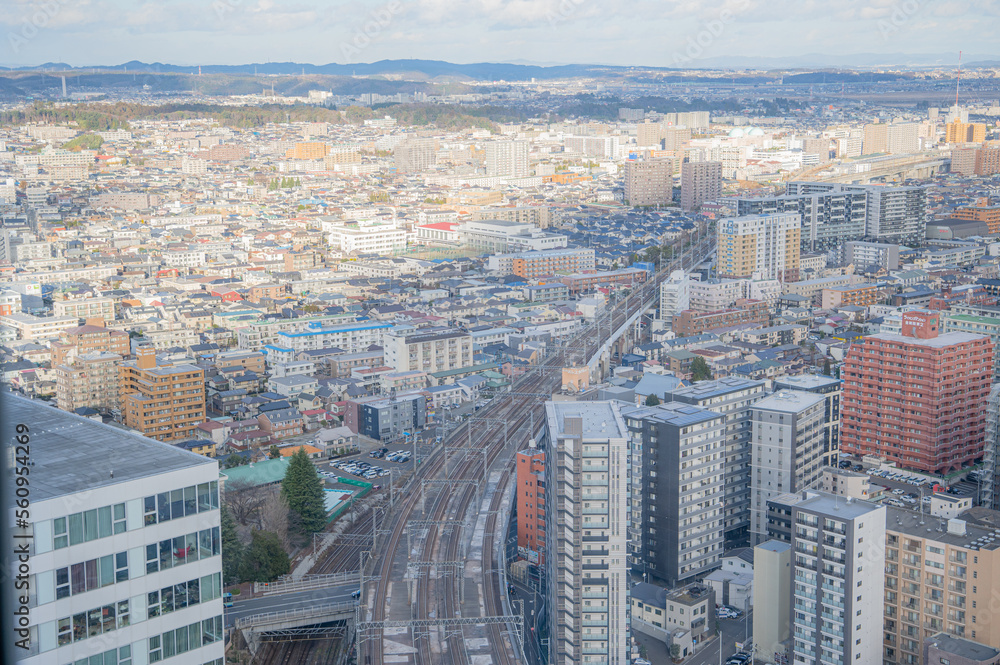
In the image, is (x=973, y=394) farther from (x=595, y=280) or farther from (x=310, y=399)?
(x=595, y=280)

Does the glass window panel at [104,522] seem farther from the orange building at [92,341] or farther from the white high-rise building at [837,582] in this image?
the orange building at [92,341]

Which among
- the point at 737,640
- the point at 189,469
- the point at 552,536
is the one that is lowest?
the point at 737,640

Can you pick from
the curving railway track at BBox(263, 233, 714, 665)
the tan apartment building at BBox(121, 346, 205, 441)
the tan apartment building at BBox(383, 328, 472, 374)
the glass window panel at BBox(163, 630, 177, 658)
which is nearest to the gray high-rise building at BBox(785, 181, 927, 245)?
the tan apartment building at BBox(383, 328, 472, 374)

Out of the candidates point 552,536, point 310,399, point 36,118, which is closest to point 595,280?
point 310,399

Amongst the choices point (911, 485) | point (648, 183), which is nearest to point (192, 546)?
point (911, 485)

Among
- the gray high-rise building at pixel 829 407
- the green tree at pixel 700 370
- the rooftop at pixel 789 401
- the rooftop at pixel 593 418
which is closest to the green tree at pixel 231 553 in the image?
the rooftop at pixel 593 418

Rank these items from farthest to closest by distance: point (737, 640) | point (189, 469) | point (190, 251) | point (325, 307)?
point (190, 251)
point (325, 307)
point (737, 640)
point (189, 469)

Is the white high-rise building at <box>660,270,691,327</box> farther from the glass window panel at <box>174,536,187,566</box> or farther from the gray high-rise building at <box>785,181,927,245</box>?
the glass window panel at <box>174,536,187,566</box>

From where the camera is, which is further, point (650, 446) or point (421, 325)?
point (421, 325)
